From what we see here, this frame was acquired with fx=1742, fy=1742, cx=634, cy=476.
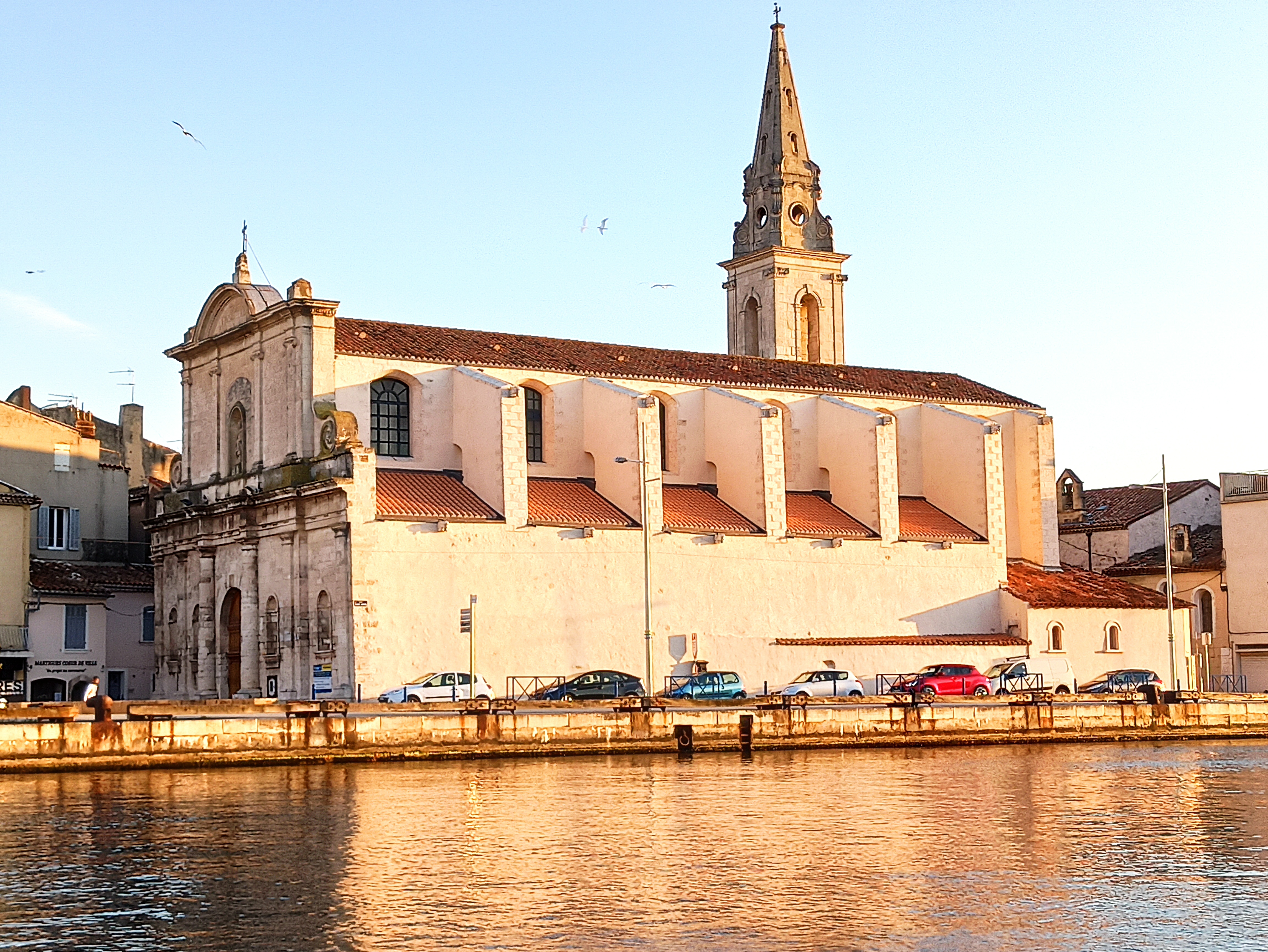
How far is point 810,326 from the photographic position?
81625 mm

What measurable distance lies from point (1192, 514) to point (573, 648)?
32.4 m

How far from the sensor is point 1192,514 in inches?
2876

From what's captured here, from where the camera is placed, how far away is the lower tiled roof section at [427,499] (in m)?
51.1

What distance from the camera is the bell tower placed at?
3157 inches

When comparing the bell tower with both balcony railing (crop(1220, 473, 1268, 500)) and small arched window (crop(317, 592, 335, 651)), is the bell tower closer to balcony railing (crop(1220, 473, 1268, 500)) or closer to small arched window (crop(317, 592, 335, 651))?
balcony railing (crop(1220, 473, 1268, 500))

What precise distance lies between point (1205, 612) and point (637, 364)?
25.8 meters

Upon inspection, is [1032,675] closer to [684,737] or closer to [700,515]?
[700,515]

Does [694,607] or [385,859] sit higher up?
[694,607]

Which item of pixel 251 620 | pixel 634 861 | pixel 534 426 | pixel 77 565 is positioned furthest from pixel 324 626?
pixel 634 861

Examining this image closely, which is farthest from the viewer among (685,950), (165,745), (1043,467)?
(1043,467)

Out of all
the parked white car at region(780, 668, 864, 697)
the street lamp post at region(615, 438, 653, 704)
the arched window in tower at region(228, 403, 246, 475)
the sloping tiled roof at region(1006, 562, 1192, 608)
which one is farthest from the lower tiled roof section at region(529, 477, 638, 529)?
the sloping tiled roof at region(1006, 562, 1192, 608)

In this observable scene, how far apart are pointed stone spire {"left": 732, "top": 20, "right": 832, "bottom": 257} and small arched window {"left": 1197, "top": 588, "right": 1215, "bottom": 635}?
2389 centimetres

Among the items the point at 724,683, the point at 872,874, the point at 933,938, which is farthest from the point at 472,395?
the point at 933,938

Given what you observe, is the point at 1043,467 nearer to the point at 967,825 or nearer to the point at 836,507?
the point at 836,507
